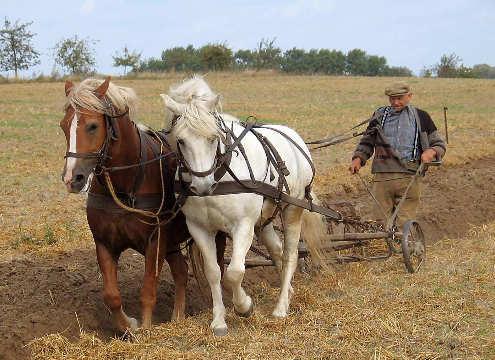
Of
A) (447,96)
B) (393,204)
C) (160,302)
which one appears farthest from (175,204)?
(447,96)

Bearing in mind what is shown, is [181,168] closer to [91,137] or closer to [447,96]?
[91,137]

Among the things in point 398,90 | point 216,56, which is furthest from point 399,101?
point 216,56

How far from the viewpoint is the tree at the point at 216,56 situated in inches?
2072

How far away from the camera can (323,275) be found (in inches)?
289

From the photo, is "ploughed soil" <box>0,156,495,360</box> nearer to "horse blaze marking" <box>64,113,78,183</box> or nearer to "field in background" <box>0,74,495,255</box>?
"field in background" <box>0,74,495,255</box>

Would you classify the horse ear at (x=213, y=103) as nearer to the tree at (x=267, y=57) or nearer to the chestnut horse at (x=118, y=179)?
the chestnut horse at (x=118, y=179)

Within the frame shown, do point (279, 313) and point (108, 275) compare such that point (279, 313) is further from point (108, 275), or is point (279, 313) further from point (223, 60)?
point (223, 60)

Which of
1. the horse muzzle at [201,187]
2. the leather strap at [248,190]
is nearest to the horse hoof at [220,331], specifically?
the leather strap at [248,190]

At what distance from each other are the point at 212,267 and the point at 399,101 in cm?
330

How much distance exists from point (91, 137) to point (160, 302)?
2.31 metres

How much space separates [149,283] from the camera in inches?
215

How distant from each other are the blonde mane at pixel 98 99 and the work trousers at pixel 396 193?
3.66m

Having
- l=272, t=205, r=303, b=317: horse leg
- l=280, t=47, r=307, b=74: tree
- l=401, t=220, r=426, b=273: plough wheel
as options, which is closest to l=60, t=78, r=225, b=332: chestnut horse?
l=272, t=205, r=303, b=317: horse leg

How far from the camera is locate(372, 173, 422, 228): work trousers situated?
7.88m
